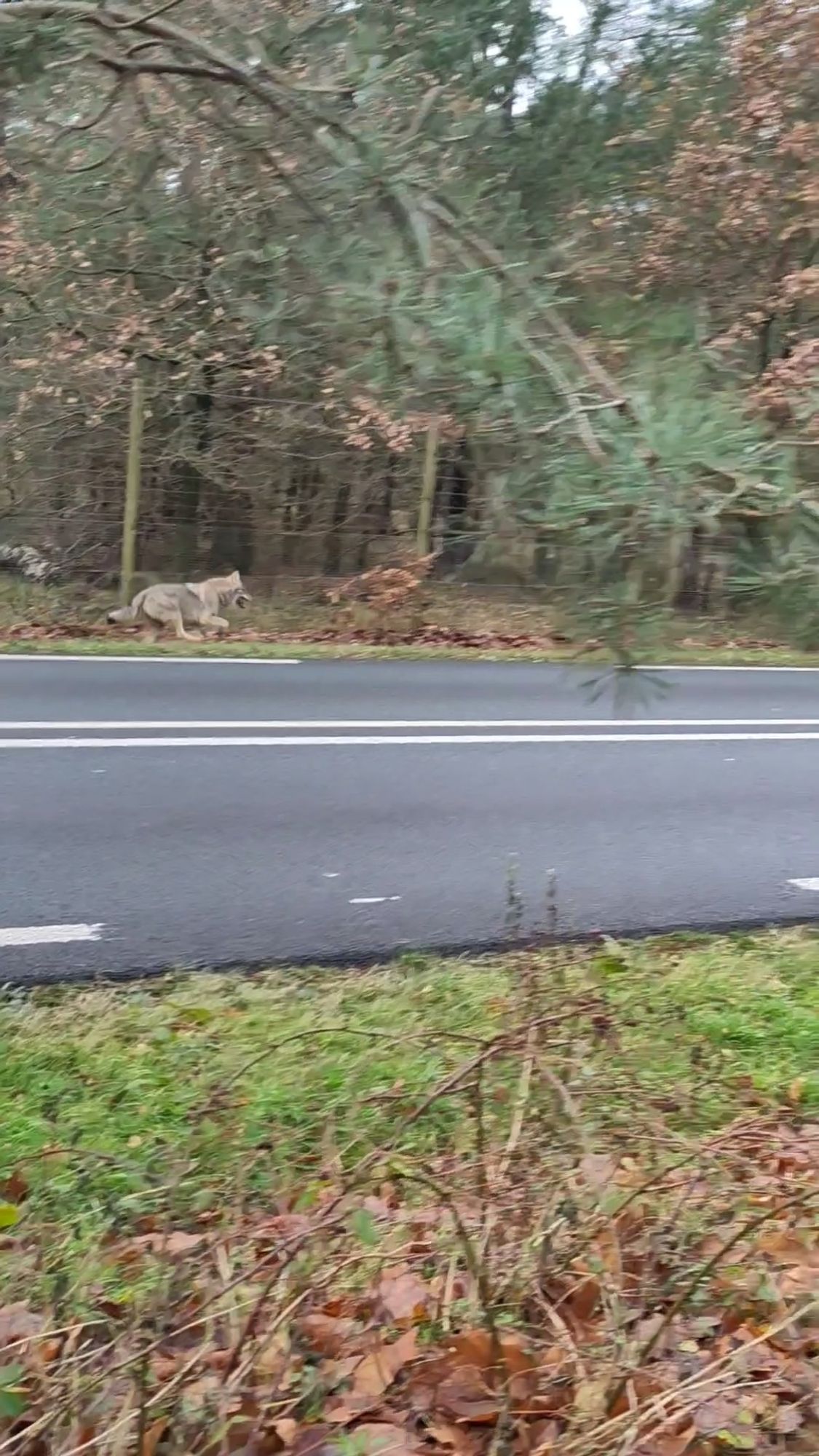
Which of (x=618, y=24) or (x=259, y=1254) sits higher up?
(x=618, y=24)

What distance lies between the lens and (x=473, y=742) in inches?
312

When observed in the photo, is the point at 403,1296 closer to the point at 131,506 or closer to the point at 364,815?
the point at 364,815

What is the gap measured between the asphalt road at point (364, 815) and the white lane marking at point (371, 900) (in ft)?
0.03

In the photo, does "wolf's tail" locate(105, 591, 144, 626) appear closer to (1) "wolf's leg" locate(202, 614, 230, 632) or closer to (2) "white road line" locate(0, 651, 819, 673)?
(1) "wolf's leg" locate(202, 614, 230, 632)

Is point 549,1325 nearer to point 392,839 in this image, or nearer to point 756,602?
point 756,602

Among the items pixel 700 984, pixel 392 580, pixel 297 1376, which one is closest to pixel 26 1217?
pixel 297 1376

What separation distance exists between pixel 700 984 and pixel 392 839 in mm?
1969

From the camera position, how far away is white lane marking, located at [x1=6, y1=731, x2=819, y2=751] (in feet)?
23.3

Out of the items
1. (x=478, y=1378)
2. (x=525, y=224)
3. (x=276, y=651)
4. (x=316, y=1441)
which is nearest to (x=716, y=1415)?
(x=478, y=1378)

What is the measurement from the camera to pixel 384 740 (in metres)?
7.79

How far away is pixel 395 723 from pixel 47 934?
4.25 meters

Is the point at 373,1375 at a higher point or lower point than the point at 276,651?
lower

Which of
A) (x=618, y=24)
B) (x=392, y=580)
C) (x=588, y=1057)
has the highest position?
(x=618, y=24)

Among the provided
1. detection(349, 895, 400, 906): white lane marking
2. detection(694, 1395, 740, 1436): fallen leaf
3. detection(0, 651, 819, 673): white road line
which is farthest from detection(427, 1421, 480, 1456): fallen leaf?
detection(0, 651, 819, 673): white road line
